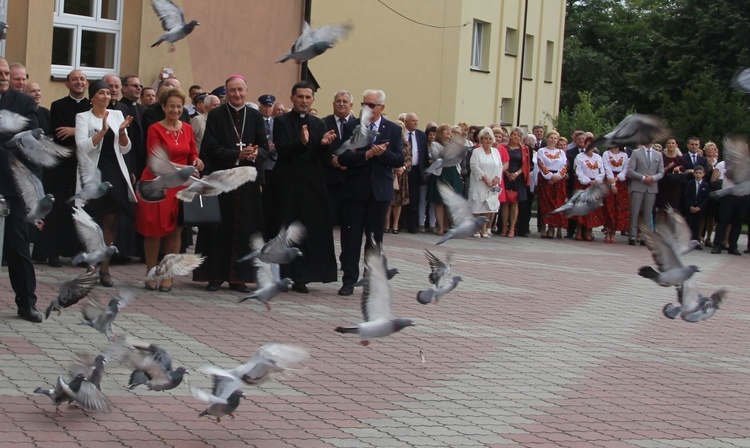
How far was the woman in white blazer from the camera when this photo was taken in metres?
11.5

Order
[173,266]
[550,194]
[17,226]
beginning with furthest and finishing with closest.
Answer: [550,194] → [173,266] → [17,226]

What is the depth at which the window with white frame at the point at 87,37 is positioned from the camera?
58.5ft

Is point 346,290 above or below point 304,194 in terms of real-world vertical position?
below

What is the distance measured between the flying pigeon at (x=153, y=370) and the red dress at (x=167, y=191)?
185 inches

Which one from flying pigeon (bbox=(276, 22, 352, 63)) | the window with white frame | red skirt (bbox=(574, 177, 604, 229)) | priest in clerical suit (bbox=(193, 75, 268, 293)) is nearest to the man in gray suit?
red skirt (bbox=(574, 177, 604, 229))

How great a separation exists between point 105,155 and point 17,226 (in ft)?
8.87

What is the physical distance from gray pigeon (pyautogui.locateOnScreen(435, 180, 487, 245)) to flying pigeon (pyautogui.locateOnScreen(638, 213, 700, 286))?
141 cm

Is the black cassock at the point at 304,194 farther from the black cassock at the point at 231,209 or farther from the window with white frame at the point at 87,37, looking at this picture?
the window with white frame at the point at 87,37

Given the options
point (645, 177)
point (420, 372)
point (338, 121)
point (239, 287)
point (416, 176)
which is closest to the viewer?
point (420, 372)

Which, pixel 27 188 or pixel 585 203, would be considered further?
pixel 585 203

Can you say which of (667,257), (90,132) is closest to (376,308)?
(667,257)

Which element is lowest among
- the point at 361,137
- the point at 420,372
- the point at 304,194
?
the point at 420,372

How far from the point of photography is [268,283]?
376 inches

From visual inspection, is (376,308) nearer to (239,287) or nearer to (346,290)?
(346,290)
